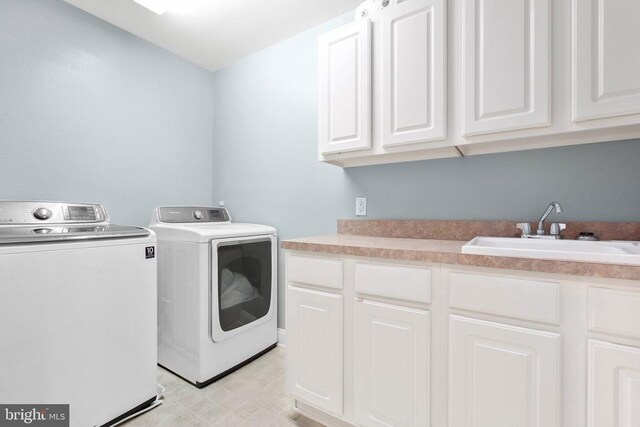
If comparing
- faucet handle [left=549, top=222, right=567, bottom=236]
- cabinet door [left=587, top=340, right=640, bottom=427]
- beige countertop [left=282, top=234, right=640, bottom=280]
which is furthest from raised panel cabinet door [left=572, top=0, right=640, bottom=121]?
cabinet door [left=587, top=340, right=640, bottom=427]

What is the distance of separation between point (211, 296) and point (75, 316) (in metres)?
0.68

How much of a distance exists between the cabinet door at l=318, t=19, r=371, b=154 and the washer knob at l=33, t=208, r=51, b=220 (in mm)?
1662

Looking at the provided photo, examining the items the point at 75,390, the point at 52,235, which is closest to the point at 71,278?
the point at 52,235

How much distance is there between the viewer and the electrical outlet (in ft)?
6.70

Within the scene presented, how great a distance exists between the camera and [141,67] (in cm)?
241

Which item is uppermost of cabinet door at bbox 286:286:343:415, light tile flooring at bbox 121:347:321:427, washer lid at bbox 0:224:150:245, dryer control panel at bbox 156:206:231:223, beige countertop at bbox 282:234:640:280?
dryer control panel at bbox 156:206:231:223

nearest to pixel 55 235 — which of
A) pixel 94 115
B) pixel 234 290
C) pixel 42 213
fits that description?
pixel 42 213

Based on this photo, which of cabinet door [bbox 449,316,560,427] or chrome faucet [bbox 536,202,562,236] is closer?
cabinet door [bbox 449,316,560,427]

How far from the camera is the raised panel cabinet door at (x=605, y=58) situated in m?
1.09

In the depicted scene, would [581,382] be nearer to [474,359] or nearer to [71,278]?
[474,359]

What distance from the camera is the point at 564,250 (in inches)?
51.3

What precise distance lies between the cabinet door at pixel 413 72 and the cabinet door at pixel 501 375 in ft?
3.02

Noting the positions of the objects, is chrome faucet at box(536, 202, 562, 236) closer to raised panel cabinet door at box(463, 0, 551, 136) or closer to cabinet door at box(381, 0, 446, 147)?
raised panel cabinet door at box(463, 0, 551, 136)

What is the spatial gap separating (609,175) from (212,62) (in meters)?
3.02
